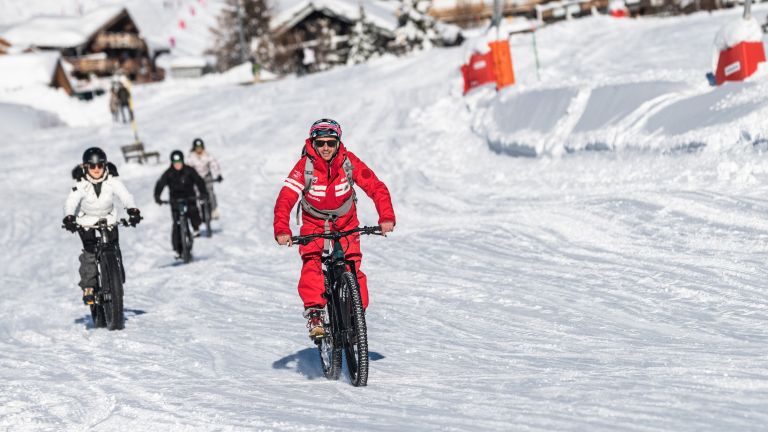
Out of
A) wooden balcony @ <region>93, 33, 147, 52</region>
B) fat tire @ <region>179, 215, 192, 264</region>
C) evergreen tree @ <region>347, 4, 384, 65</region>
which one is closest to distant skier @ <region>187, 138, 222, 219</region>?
fat tire @ <region>179, 215, 192, 264</region>

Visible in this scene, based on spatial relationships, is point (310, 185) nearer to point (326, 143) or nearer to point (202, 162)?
point (326, 143)

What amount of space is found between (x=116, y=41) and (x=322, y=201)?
64.6 meters

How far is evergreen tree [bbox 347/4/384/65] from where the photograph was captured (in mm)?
47562

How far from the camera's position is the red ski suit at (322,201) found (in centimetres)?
587

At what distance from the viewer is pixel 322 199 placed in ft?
19.7

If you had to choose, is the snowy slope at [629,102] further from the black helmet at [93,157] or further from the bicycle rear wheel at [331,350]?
the black helmet at [93,157]

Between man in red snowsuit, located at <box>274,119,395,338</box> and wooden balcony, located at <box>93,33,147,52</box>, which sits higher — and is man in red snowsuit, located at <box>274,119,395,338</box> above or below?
below

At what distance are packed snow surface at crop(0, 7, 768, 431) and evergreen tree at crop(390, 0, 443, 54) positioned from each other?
2586 cm

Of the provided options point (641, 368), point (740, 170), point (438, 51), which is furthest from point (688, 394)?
point (438, 51)

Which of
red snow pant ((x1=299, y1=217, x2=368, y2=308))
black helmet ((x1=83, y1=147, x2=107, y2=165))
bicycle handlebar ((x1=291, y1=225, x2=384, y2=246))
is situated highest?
black helmet ((x1=83, y1=147, x2=107, y2=165))

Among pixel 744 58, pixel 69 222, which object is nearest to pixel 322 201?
pixel 69 222

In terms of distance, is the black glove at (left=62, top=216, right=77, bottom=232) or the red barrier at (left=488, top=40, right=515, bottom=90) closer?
the black glove at (left=62, top=216, right=77, bottom=232)

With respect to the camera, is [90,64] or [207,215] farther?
[90,64]

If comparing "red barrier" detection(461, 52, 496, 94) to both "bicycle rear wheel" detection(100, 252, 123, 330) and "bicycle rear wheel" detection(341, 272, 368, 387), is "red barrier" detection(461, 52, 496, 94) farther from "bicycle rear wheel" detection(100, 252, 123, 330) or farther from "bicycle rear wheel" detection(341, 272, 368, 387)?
"bicycle rear wheel" detection(341, 272, 368, 387)
